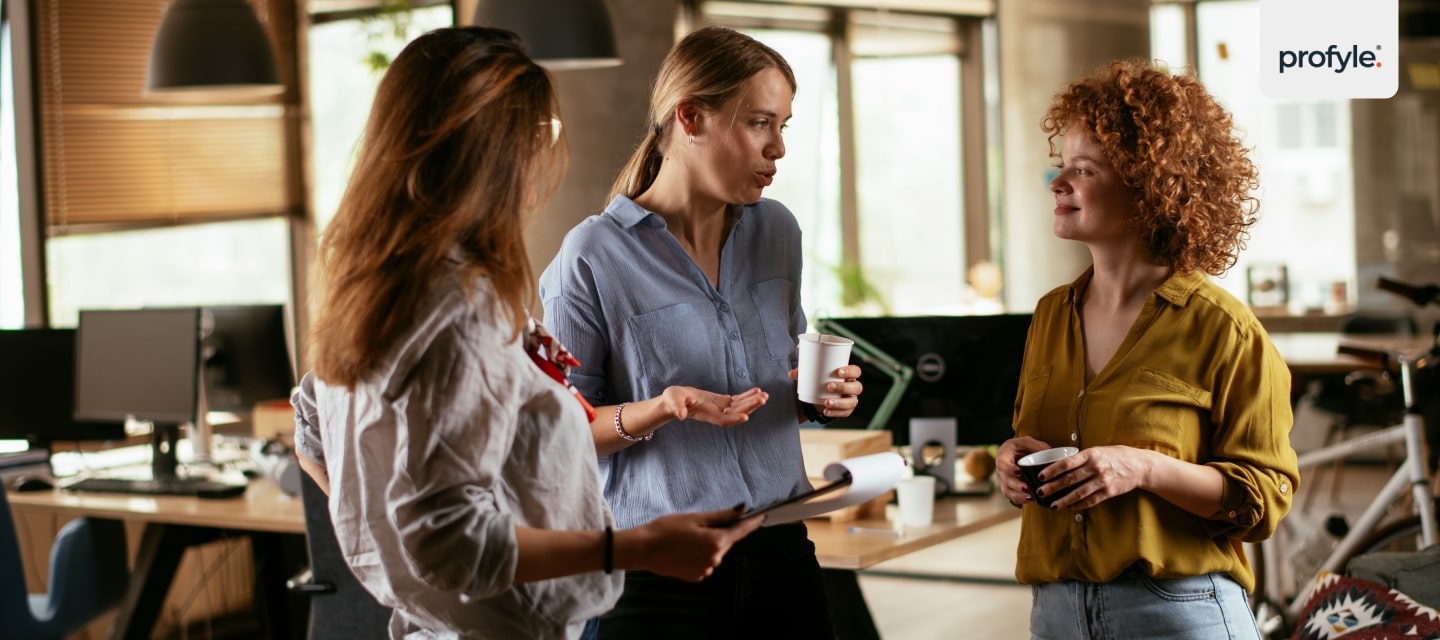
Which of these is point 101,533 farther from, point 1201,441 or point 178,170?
point 1201,441

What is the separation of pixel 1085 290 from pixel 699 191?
57 centimetres

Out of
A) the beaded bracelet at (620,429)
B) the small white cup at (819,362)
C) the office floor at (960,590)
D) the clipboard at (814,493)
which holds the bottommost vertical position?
the office floor at (960,590)

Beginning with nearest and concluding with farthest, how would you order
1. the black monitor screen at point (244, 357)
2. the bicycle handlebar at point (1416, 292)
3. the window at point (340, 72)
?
the bicycle handlebar at point (1416, 292)
the black monitor screen at point (244, 357)
the window at point (340, 72)

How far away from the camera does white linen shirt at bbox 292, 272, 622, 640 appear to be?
4.10ft

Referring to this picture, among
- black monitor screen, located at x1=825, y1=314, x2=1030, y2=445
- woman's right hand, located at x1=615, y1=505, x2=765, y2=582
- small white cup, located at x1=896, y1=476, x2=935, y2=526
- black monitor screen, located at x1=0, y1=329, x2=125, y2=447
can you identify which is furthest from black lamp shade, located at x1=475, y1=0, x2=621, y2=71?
woman's right hand, located at x1=615, y1=505, x2=765, y2=582

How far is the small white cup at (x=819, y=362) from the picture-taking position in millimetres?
1833

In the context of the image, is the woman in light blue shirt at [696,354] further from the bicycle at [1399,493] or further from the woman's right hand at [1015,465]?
the bicycle at [1399,493]

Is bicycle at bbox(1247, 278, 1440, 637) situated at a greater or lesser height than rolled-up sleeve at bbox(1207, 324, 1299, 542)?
lesser

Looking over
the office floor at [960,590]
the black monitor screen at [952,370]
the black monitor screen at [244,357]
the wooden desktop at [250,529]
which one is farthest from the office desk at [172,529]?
the office floor at [960,590]

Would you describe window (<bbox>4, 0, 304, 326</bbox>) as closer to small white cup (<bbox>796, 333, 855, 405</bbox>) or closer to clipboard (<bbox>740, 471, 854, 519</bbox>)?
small white cup (<bbox>796, 333, 855, 405</bbox>)

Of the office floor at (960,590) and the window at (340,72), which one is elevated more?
the window at (340,72)

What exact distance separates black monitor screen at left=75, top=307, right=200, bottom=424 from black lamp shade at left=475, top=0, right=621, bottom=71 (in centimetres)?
128

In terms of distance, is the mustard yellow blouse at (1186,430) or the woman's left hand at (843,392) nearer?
the mustard yellow blouse at (1186,430)

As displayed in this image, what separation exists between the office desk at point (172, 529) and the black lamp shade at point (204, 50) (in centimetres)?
133
